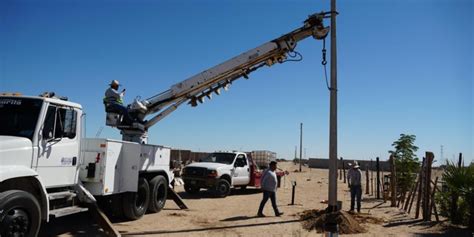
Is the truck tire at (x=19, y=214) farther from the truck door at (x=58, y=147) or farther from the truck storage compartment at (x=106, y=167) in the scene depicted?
the truck storage compartment at (x=106, y=167)

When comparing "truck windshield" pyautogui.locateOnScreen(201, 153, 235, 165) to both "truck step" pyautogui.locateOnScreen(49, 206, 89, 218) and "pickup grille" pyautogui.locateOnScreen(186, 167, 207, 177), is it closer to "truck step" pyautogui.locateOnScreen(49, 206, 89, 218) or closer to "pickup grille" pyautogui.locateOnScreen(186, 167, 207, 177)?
"pickup grille" pyautogui.locateOnScreen(186, 167, 207, 177)

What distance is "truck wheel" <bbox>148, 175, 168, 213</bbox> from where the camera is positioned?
12711 mm

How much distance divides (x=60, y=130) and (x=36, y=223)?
73.3 inches

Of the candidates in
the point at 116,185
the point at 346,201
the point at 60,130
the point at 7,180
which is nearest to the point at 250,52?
the point at 116,185

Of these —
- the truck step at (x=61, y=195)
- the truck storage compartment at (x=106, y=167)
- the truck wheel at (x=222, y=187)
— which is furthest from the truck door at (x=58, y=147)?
the truck wheel at (x=222, y=187)

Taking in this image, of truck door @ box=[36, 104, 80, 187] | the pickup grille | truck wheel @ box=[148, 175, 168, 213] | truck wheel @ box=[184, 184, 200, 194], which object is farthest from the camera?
truck wheel @ box=[184, 184, 200, 194]

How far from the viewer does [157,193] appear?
13266 millimetres

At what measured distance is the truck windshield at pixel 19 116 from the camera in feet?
26.1

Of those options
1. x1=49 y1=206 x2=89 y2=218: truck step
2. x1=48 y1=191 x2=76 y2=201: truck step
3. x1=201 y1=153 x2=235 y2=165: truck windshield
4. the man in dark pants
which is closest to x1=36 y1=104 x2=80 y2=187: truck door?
x1=48 y1=191 x2=76 y2=201: truck step

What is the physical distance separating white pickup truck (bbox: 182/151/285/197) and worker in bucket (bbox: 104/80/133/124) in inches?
268

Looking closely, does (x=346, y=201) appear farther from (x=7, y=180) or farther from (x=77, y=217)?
(x=7, y=180)

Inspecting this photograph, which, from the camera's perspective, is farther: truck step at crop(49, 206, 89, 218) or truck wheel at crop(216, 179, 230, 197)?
truck wheel at crop(216, 179, 230, 197)

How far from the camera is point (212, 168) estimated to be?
18.3 meters

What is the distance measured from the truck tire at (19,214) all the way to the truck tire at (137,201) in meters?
3.61
